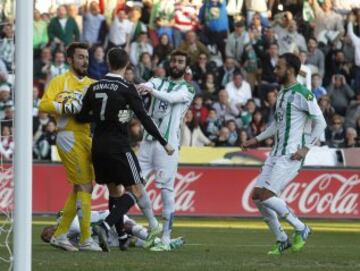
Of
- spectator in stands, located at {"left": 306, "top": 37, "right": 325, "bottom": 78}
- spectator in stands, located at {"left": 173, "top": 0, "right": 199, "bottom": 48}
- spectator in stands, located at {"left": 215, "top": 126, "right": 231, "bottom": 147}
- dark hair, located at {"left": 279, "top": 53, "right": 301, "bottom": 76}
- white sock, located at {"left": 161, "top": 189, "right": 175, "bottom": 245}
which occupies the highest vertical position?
dark hair, located at {"left": 279, "top": 53, "right": 301, "bottom": 76}

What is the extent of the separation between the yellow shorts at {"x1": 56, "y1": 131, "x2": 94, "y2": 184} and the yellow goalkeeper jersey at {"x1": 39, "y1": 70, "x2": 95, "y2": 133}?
77 mm

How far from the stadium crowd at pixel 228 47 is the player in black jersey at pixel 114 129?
1110cm

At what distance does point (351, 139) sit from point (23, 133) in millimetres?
16679

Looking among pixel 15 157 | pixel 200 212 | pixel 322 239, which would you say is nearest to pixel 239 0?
pixel 200 212

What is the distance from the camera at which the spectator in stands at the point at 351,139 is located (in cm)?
2434

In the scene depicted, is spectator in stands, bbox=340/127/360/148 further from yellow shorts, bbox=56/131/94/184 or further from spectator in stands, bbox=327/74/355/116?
yellow shorts, bbox=56/131/94/184

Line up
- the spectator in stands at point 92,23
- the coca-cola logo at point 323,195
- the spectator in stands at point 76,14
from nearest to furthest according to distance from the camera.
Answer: the coca-cola logo at point 323,195
the spectator in stands at point 76,14
the spectator in stands at point 92,23

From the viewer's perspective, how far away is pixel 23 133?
8.28 metres

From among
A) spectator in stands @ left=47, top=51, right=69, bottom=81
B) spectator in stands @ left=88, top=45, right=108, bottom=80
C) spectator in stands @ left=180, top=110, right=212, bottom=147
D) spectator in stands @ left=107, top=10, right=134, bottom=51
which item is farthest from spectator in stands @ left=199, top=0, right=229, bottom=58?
spectator in stands @ left=47, top=51, right=69, bottom=81

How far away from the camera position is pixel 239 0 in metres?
27.9

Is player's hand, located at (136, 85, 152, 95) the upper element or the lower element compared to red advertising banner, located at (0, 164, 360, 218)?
upper

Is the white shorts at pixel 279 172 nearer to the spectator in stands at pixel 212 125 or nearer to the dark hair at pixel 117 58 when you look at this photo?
the dark hair at pixel 117 58

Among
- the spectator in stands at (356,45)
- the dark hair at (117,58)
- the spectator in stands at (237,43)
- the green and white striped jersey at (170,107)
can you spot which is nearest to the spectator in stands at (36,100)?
the spectator in stands at (237,43)

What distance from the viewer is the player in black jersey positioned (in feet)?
43.4
